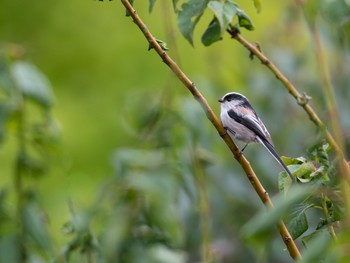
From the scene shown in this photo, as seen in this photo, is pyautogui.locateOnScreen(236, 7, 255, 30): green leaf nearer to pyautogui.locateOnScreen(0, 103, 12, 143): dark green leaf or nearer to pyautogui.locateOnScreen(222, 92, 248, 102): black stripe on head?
pyautogui.locateOnScreen(222, 92, 248, 102): black stripe on head

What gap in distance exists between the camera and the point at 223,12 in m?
1.62

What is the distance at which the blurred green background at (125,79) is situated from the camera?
395 cm

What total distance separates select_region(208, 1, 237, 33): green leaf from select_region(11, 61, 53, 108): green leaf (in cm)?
129

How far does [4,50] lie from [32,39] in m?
2.80

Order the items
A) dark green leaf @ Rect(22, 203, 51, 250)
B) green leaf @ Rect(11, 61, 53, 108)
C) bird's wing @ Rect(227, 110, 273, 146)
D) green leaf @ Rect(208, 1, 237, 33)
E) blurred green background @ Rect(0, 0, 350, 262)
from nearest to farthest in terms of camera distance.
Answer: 1. green leaf @ Rect(208, 1, 237, 33)
2. bird's wing @ Rect(227, 110, 273, 146)
3. dark green leaf @ Rect(22, 203, 51, 250)
4. green leaf @ Rect(11, 61, 53, 108)
5. blurred green background @ Rect(0, 0, 350, 262)

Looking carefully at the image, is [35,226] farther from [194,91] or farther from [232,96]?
[194,91]

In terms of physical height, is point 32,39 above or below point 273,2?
above

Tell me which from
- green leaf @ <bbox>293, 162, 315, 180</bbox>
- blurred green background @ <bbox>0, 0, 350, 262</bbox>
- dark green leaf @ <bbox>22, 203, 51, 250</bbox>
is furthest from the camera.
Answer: blurred green background @ <bbox>0, 0, 350, 262</bbox>

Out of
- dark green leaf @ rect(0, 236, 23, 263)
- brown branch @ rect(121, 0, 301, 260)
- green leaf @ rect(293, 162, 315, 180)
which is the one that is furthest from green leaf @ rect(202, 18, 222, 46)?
dark green leaf @ rect(0, 236, 23, 263)

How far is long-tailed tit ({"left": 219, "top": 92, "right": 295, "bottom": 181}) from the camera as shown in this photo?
2.36 meters

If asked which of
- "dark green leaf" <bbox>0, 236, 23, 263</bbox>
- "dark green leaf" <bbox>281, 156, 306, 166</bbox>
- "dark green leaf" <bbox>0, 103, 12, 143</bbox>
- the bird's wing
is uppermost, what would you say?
"dark green leaf" <bbox>0, 103, 12, 143</bbox>

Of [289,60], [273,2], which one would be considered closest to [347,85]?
[289,60]

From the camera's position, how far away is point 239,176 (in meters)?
3.93

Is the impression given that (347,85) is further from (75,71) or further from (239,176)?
(75,71)
